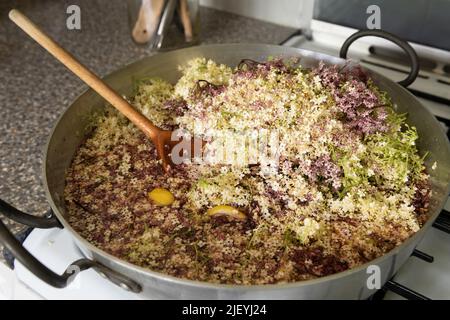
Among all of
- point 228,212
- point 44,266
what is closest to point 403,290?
point 228,212

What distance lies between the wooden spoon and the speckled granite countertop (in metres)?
0.24

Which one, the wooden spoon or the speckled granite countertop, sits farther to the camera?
the speckled granite countertop

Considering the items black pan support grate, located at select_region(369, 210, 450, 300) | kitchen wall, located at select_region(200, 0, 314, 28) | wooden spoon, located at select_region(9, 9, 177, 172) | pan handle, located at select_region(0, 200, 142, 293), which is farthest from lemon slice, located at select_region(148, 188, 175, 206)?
kitchen wall, located at select_region(200, 0, 314, 28)

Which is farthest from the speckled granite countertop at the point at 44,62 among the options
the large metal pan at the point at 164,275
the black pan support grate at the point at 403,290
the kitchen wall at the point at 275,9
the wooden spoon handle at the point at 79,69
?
the black pan support grate at the point at 403,290

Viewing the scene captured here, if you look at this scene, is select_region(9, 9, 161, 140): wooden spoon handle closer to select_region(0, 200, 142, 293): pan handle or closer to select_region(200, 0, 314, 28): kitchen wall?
select_region(0, 200, 142, 293): pan handle

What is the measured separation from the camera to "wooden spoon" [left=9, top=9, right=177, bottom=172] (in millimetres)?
800

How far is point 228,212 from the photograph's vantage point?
764 millimetres

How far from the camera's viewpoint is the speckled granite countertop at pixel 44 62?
96 cm

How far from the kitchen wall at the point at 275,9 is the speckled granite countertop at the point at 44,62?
3 cm

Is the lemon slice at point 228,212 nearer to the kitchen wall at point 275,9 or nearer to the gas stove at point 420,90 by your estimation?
the gas stove at point 420,90

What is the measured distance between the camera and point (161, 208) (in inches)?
31.3

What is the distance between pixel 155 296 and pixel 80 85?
745mm

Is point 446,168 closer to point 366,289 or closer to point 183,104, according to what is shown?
point 366,289
